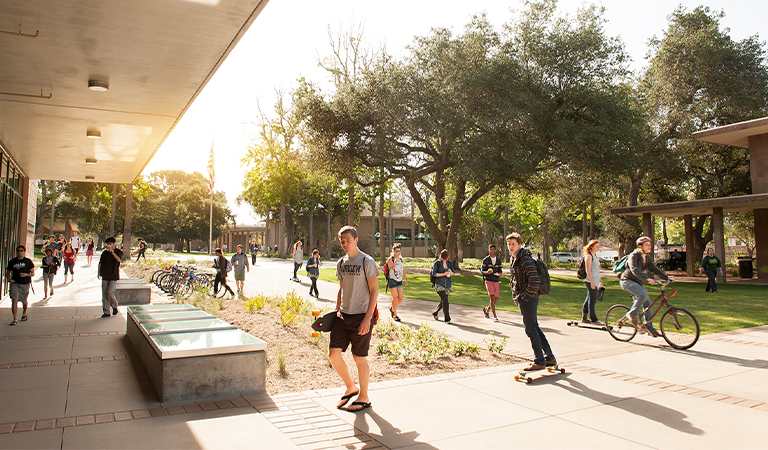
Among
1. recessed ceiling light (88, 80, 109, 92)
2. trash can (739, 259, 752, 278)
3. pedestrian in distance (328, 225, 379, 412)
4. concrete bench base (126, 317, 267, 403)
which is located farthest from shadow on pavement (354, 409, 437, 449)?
trash can (739, 259, 752, 278)

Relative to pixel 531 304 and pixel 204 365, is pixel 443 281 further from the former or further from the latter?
pixel 204 365

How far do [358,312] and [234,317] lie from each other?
6.37 metres

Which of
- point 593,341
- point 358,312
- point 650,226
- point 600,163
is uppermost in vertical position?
point 600,163

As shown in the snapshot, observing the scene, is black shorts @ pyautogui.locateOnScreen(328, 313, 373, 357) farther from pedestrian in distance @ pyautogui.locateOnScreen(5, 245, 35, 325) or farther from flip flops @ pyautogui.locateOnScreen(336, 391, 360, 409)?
pedestrian in distance @ pyautogui.locateOnScreen(5, 245, 35, 325)

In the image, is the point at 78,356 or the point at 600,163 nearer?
the point at 78,356

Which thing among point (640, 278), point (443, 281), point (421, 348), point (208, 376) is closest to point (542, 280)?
point (421, 348)

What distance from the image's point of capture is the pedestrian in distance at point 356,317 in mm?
5078

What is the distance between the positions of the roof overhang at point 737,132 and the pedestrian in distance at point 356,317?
78.4ft

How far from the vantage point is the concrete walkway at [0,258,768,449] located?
166 inches

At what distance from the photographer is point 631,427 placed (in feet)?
14.9

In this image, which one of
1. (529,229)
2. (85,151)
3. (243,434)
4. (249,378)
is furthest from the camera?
(529,229)

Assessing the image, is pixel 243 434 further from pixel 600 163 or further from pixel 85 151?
pixel 600 163

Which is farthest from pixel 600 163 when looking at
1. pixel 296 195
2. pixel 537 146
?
pixel 296 195

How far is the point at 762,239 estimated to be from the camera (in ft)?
82.0
